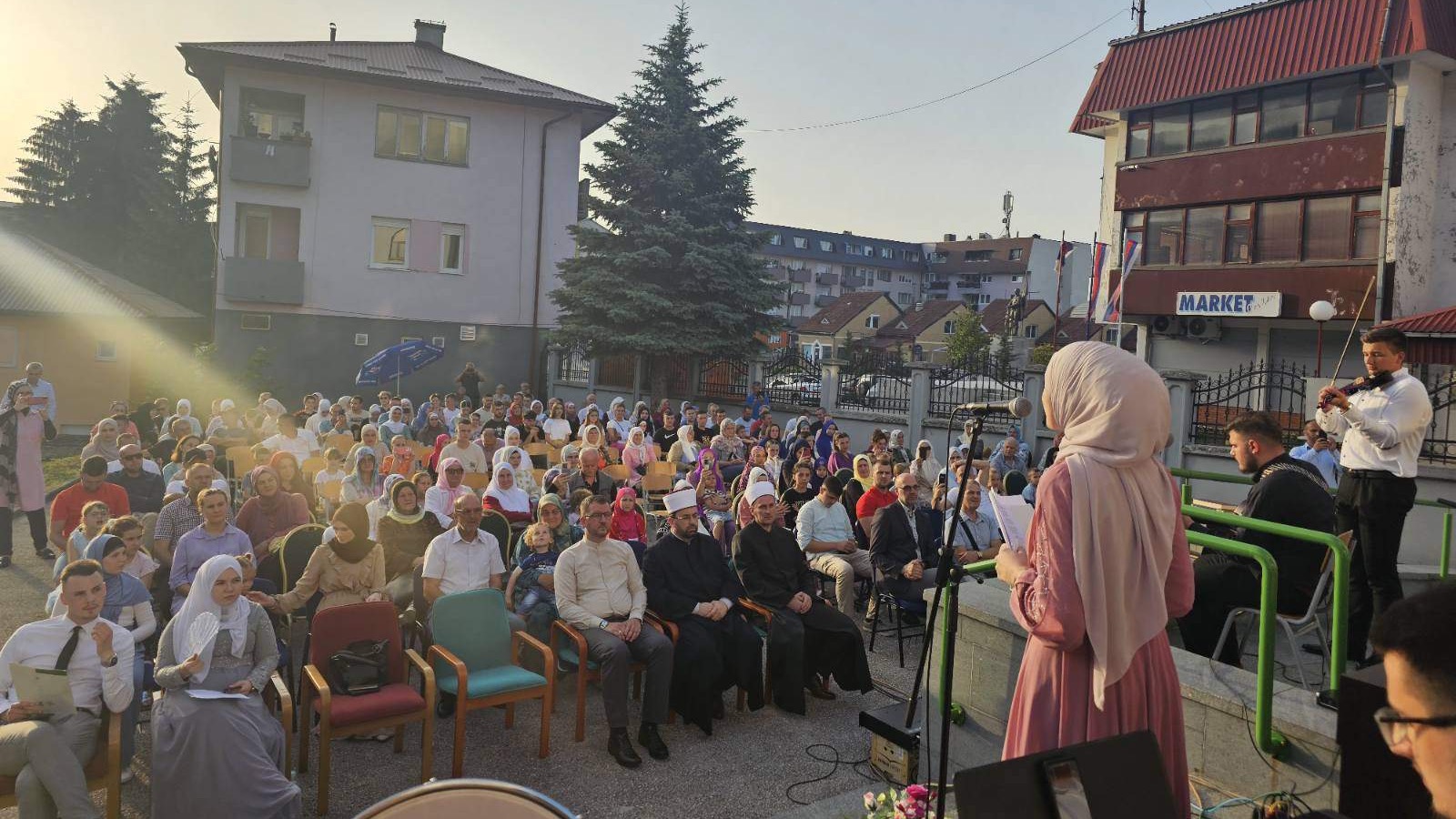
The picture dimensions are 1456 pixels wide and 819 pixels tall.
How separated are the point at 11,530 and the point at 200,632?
22.7 feet

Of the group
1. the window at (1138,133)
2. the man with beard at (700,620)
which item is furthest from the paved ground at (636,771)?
the window at (1138,133)

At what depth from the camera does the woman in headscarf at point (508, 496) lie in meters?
9.86

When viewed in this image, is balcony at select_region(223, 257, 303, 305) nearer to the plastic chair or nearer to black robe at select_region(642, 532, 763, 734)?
black robe at select_region(642, 532, 763, 734)

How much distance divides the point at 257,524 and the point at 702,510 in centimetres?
461

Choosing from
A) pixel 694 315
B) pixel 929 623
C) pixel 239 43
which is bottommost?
pixel 929 623

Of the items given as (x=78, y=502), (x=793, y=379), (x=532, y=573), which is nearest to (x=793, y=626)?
(x=532, y=573)

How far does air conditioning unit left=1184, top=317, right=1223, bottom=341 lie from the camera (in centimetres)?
2352

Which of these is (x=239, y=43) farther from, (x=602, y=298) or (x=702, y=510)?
(x=702, y=510)

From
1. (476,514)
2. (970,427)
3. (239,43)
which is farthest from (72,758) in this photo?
(239,43)

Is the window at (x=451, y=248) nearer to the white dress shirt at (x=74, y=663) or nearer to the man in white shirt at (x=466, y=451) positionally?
the man in white shirt at (x=466, y=451)

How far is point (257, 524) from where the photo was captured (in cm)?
790

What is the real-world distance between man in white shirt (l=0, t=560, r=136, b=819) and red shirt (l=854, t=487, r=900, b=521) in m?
6.36

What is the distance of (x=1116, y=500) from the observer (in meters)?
2.86

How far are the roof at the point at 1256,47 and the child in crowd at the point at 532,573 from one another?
20.5 m
